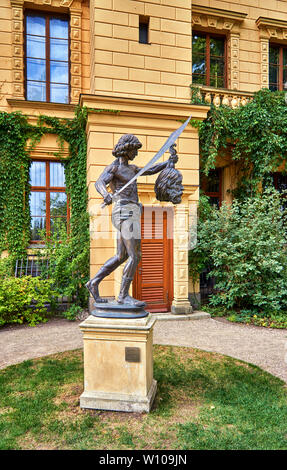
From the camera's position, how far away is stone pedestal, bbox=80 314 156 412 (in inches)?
138

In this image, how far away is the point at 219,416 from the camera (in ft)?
11.0

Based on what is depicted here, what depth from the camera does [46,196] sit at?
9523 mm

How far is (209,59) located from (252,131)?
320 centimetres

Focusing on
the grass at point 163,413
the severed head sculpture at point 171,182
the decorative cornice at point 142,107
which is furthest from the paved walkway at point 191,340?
the decorative cornice at point 142,107

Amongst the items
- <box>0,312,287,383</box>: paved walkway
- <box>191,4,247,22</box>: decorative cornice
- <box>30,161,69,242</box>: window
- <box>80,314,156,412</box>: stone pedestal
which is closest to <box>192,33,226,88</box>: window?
<box>191,4,247,22</box>: decorative cornice

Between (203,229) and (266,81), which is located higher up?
(266,81)

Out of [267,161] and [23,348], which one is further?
[267,161]

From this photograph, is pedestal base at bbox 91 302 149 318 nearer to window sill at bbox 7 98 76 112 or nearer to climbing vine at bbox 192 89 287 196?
climbing vine at bbox 192 89 287 196

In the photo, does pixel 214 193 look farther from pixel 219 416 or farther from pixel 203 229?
pixel 219 416

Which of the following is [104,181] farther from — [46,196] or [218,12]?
[218,12]
